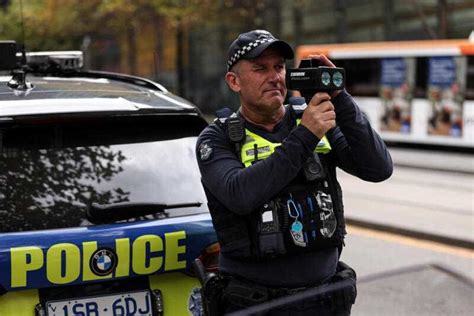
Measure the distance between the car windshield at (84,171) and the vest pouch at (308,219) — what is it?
0.64 metres

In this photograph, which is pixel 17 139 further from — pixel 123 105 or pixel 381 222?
pixel 381 222

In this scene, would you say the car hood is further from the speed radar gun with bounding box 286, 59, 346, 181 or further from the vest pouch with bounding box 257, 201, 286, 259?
the speed radar gun with bounding box 286, 59, 346, 181

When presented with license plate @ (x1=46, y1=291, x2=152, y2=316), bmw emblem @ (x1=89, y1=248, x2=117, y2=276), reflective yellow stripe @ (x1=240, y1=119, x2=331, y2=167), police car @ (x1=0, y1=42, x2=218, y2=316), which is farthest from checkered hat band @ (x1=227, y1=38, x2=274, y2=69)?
license plate @ (x1=46, y1=291, x2=152, y2=316)

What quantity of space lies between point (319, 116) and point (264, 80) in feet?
0.78

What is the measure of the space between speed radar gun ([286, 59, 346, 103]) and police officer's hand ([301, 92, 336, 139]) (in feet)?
0.09

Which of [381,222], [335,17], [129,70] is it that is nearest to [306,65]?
[381,222]

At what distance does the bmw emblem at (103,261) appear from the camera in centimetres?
253

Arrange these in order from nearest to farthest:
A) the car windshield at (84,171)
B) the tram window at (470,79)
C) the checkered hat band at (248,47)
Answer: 1. the checkered hat band at (248,47)
2. the car windshield at (84,171)
3. the tram window at (470,79)

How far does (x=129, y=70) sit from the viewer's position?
3959 centimetres

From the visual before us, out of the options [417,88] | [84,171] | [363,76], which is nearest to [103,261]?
[84,171]

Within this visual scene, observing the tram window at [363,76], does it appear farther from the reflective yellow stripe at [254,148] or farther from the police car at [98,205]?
the reflective yellow stripe at [254,148]

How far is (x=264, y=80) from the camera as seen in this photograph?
2.32 metres

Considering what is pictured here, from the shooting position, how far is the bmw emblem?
253 centimetres

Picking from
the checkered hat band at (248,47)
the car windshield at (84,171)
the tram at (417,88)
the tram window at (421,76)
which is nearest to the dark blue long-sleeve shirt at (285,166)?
the checkered hat band at (248,47)
